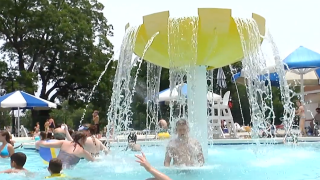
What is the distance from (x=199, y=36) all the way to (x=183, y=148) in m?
1.75

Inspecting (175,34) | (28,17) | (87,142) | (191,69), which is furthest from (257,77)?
(28,17)

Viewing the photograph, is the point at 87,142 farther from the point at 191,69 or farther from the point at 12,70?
the point at 12,70

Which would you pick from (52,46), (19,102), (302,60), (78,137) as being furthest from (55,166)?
(52,46)

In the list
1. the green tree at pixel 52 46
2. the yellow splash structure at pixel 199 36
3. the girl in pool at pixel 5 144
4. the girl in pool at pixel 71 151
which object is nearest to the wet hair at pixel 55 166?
the girl in pool at pixel 71 151

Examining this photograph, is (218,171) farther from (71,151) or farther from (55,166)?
(55,166)

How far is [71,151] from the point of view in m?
6.00

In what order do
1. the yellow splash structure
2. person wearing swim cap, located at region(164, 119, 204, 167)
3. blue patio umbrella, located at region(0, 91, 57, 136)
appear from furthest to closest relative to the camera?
blue patio umbrella, located at region(0, 91, 57, 136), the yellow splash structure, person wearing swim cap, located at region(164, 119, 204, 167)

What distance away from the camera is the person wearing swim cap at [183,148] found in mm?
5715

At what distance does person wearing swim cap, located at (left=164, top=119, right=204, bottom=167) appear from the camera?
571 cm

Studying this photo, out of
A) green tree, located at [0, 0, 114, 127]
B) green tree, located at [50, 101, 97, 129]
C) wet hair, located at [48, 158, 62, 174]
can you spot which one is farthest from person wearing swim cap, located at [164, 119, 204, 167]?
green tree, located at [50, 101, 97, 129]

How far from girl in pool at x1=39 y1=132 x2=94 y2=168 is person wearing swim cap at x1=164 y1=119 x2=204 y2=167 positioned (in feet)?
3.84

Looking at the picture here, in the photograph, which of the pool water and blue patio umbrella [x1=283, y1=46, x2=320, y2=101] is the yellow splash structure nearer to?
the pool water

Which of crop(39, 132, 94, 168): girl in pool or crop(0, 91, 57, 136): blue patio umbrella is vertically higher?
crop(0, 91, 57, 136): blue patio umbrella

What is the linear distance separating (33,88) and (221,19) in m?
21.3
